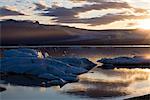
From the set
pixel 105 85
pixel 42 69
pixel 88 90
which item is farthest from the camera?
pixel 42 69

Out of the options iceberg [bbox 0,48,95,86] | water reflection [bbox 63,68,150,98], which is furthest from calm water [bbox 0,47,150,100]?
iceberg [bbox 0,48,95,86]

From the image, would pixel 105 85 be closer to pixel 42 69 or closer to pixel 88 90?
pixel 88 90

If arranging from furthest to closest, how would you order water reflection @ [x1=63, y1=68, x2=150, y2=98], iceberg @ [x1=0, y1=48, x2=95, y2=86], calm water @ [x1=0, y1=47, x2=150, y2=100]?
iceberg @ [x1=0, y1=48, x2=95, y2=86], water reflection @ [x1=63, y1=68, x2=150, y2=98], calm water @ [x1=0, y1=47, x2=150, y2=100]

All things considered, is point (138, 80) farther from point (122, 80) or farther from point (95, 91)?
point (95, 91)

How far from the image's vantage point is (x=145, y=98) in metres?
17.1

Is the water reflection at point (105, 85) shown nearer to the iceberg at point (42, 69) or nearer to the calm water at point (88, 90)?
the calm water at point (88, 90)

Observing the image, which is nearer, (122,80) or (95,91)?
(95,91)

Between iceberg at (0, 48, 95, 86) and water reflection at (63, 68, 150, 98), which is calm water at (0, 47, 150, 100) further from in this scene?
iceberg at (0, 48, 95, 86)

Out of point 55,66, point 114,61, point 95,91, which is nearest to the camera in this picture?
point 95,91

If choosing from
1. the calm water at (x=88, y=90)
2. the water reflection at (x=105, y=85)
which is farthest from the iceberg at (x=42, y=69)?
the calm water at (x=88, y=90)

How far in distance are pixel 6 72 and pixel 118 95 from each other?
949 centimetres

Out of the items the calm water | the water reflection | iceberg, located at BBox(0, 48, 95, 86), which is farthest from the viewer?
iceberg, located at BBox(0, 48, 95, 86)

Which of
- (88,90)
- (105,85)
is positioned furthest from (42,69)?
(88,90)

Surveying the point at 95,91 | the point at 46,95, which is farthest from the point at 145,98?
the point at 46,95
